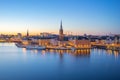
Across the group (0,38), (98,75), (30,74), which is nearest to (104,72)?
(98,75)

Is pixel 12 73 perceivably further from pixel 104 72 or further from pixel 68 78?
pixel 104 72

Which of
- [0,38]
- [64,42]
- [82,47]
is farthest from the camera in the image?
[0,38]

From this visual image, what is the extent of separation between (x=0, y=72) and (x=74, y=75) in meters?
2.08

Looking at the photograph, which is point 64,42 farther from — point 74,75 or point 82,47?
point 74,75

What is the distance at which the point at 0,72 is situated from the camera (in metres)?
6.42

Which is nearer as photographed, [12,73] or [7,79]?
[7,79]

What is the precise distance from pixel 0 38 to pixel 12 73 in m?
33.4

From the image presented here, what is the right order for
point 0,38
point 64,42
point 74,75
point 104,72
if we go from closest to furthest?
point 74,75 < point 104,72 < point 64,42 < point 0,38

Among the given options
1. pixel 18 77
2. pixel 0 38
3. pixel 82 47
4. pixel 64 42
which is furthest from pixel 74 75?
pixel 0 38

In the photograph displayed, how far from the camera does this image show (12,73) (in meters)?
6.30

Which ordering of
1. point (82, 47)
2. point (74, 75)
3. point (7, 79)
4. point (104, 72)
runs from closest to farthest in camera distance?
point (7, 79)
point (74, 75)
point (104, 72)
point (82, 47)

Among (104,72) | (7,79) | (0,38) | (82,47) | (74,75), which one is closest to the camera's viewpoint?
(7,79)

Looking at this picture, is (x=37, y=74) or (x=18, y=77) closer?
(x=18, y=77)

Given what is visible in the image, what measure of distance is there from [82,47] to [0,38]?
2348 cm
